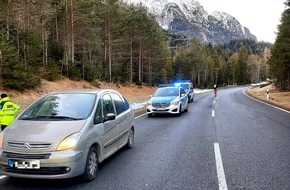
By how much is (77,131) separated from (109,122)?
1372 mm

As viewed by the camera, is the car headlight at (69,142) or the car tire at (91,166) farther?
the car tire at (91,166)

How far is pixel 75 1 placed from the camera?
1435 inches

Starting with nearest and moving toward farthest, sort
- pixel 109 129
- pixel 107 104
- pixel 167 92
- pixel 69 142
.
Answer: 1. pixel 69 142
2. pixel 109 129
3. pixel 107 104
4. pixel 167 92

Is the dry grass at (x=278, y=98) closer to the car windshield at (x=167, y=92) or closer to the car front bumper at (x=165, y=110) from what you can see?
the car windshield at (x=167, y=92)

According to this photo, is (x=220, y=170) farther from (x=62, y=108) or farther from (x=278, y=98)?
(x=278, y=98)

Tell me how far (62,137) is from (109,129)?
1.61 m

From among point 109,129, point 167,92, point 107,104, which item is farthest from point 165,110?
point 109,129

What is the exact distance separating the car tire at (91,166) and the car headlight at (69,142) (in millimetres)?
454

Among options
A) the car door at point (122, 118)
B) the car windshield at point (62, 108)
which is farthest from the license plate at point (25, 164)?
the car door at point (122, 118)

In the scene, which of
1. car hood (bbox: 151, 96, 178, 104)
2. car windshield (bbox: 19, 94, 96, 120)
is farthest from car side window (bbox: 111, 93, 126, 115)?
car hood (bbox: 151, 96, 178, 104)

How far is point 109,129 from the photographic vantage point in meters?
7.22

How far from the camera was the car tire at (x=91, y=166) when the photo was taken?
6.02 metres

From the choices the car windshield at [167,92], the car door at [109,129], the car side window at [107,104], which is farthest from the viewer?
the car windshield at [167,92]

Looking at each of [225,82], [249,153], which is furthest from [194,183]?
[225,82]
